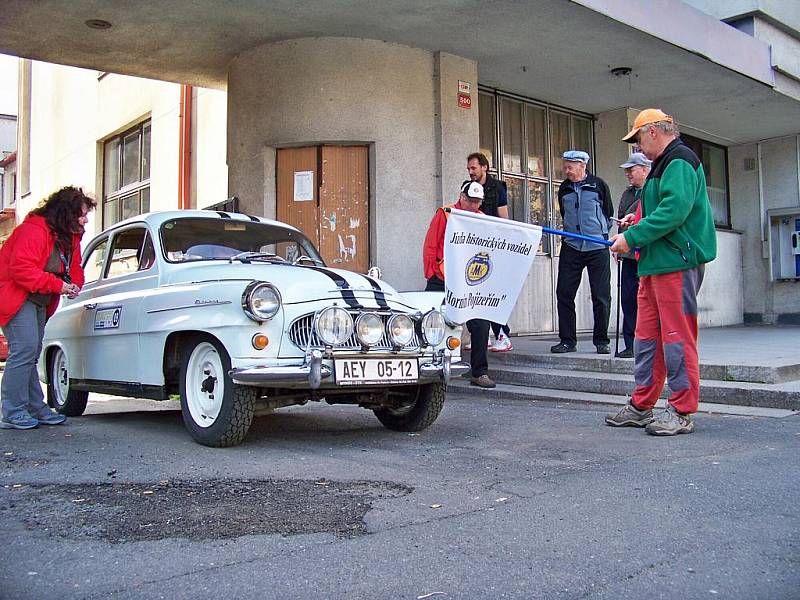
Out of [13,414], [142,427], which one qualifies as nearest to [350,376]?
[142,427]

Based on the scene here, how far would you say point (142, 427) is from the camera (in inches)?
231

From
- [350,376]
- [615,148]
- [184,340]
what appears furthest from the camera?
[615,148]

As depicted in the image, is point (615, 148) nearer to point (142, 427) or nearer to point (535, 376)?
point (535, 376)

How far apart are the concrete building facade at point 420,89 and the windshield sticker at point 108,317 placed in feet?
12.4

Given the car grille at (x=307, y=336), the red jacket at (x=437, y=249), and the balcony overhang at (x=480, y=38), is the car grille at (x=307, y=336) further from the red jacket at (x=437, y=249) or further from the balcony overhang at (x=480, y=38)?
the balcony overhang at (x=480, y=38)

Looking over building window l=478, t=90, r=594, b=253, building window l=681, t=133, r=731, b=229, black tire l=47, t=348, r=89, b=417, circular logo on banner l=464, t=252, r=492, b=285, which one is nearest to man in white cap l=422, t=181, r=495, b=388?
circular logo on banner l=464, t=252, r=492, b=285

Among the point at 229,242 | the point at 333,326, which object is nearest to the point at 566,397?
the point at 333,326

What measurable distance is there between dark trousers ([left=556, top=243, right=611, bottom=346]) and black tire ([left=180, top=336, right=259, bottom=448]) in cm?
436

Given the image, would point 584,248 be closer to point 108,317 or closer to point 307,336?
point 307,336

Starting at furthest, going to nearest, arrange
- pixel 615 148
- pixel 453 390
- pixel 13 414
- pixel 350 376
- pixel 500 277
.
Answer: pixel 615 148
pixel 453 390
pixel 500 277
pixel 13 414
pixel 350 376

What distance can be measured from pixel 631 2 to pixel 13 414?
7.36 metres

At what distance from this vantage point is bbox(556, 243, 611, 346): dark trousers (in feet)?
26.3

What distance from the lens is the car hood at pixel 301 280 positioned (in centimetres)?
476

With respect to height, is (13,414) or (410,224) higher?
(410,224)
